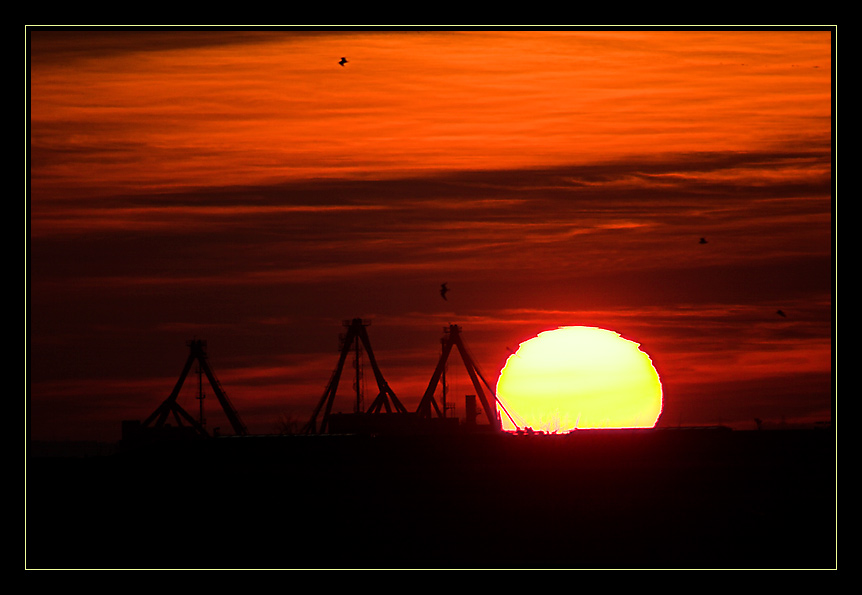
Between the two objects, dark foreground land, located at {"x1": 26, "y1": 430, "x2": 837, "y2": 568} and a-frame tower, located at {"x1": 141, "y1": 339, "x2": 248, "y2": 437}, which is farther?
a-frame tower, located at {"x1": 141, "y1": 339, "x2": 248, "y2": 437}

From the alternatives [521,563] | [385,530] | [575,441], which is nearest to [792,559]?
[521,563]

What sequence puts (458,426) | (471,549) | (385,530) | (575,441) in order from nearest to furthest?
(471,549) → (385,530) → (575,441) → (458,426)

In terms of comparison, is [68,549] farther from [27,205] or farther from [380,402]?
[380,402]

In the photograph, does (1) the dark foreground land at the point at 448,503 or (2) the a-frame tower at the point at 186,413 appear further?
(2) the a-frame tower at the point at 186,413

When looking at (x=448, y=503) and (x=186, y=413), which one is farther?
(x=186, y=413)
